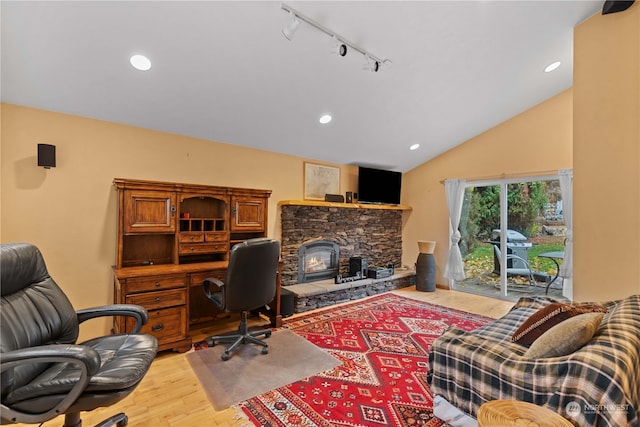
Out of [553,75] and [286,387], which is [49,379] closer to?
[286,387]

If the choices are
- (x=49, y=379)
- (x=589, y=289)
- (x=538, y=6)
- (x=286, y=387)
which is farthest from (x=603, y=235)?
(x=49, y=379)

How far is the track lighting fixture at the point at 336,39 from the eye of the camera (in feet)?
6.90

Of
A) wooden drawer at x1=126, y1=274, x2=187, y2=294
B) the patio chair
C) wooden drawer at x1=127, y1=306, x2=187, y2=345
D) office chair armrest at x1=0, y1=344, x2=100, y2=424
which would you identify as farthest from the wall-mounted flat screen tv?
office chair armrest at x1=0, y1=344, x2=100, y2=424

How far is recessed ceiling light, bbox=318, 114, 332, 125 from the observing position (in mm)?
3541

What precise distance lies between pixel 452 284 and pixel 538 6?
13.7 feet

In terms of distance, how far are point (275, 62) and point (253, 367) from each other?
2754 millimetres

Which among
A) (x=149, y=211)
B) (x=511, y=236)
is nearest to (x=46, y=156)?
(x=149, y=211)

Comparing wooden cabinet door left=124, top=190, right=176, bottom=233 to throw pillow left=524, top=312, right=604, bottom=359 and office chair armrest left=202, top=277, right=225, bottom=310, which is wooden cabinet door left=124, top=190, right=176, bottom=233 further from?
throw pillow left=524, top=312, right=604, bottom=359

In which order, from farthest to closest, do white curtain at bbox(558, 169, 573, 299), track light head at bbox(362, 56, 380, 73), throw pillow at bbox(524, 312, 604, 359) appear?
white curtain at bbox(558, 169, 573, 299) < track light head at bbox(362, 56, 380, 73) < throw pillow at bbox(524, 312, 604, 359)

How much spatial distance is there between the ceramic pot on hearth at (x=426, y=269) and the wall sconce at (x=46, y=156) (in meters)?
5.08

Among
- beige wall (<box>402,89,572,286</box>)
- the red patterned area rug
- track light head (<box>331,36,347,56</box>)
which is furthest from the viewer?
beige wall (<box>402,89,572,286</box>)

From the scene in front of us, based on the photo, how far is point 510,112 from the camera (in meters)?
4.35

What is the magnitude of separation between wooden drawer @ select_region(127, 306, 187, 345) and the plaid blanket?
2.25 meters

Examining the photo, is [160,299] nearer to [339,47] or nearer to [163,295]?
[163,295]
